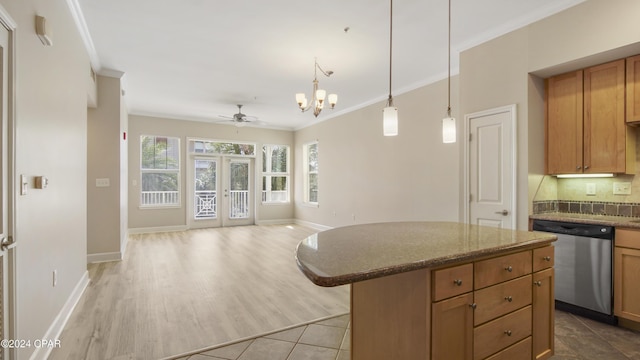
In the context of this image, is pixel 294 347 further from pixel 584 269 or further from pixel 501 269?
pixel 584 269

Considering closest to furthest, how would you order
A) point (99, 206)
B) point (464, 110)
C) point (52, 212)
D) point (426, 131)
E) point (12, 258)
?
point (12, 258), point (52, 212), point (464, 110), point (99, 206), point (426, 131)

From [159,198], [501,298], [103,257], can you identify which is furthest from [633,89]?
[159,198]

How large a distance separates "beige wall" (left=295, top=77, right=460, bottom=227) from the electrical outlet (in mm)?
1459

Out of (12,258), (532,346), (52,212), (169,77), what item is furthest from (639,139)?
(169,77)

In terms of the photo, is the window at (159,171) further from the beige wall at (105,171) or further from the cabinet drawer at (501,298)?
the cabinet drawer at (501,298)

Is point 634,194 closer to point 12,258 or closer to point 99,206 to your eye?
point 12,258

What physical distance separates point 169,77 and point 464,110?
4.21 m

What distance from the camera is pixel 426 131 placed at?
193 inches

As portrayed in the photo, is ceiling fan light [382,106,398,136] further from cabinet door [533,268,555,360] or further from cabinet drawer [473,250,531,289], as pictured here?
cabinet door [533,268,555,360]

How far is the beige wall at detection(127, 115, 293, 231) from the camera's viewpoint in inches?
278

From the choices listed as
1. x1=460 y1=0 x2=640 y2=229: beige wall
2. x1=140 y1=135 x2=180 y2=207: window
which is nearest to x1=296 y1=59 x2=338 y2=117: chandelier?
x1=460 y1=0 x2=640 y2=229: beige wall

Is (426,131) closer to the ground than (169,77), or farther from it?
closer to the ground

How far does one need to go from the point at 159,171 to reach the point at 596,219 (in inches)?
303

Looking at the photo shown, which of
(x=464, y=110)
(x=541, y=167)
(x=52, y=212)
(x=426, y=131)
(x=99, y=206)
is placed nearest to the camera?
(x=52, y=212)
